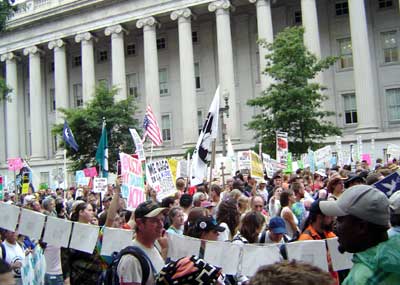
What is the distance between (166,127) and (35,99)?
1161cm

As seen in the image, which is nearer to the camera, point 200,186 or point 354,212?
point 354,212

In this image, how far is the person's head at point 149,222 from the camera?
4871mm

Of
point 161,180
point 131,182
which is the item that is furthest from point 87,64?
point 131,182

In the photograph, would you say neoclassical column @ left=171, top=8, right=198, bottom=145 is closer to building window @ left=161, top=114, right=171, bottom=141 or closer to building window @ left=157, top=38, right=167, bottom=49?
building window @ left=161, top=114, right=171, bottom=141

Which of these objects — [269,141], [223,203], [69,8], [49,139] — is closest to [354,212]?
[223,203]

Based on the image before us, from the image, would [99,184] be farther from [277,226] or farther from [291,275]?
[291,275]

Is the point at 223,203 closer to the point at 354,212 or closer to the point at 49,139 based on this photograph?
the point at 354,212

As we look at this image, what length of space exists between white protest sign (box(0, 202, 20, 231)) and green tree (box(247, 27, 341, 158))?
21.9 metres

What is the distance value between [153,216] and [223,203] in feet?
8.54

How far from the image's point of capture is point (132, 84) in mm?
48094

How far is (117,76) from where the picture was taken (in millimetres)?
43250

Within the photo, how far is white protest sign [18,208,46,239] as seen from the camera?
6.82 m


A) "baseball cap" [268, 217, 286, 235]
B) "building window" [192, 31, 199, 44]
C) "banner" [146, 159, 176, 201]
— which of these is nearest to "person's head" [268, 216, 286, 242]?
"baseball cap" [268, 217, 286, 235]

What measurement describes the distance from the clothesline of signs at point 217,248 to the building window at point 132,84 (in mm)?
41534
